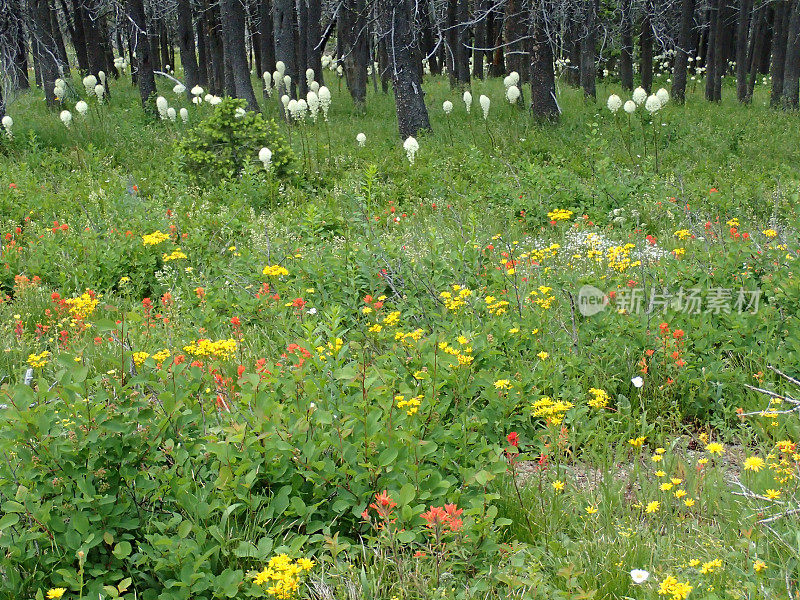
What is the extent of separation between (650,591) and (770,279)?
9.43 feet

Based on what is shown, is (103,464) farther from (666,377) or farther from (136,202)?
(136,202)

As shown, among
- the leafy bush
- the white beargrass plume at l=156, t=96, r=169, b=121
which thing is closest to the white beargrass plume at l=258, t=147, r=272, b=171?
the leafy bush

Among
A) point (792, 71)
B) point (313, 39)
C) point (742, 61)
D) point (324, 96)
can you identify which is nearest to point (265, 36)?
point (313, 39)

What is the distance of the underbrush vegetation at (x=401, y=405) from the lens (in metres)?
2.55

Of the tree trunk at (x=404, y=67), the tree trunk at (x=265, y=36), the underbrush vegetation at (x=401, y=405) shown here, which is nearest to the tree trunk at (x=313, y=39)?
the tree trunk at (x=265, y=36)

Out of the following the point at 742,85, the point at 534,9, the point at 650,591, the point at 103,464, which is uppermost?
the point at 534,9

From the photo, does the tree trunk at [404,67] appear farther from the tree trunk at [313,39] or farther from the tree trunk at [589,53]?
the tree trunk at [313,39]

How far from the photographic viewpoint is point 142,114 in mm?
14797

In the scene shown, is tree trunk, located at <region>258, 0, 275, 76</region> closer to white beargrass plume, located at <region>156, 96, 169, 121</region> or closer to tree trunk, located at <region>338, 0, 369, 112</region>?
tree trunk, located at <region>338, 0, 369, 112</region>

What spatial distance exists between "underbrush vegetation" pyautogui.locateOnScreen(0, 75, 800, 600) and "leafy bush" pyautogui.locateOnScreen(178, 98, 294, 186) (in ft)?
5.28

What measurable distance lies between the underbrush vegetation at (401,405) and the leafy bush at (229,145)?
1.61m

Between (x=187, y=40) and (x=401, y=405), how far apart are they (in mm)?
18152

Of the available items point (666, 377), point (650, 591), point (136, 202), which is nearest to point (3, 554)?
point (650, 591)

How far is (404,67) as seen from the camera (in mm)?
12258
